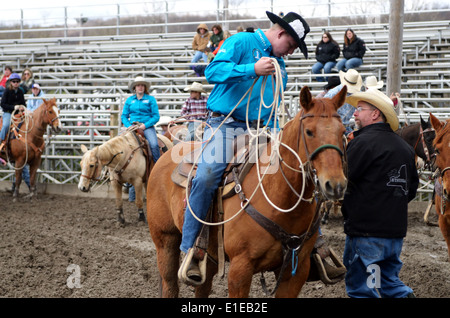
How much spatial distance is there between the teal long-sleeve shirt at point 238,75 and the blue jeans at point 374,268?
4.29ft

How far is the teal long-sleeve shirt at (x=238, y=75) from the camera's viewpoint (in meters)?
4.03

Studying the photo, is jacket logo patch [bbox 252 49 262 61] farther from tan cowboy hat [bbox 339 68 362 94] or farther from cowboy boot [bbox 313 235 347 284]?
tan cowboy hat [bbox 339 68 362 94]

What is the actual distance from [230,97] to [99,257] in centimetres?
400

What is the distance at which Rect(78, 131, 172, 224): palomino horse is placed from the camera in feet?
33.0

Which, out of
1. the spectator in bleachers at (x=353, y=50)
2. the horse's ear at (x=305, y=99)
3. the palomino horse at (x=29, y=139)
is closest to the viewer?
the horse's ear at (x=305, y=99)

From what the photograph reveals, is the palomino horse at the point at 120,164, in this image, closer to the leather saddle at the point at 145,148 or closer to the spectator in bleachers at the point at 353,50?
the leather saddle at the point at 145,148

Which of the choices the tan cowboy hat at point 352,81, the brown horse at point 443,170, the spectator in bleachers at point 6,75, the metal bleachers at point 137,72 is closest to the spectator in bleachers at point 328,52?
the metal bleachers at point 137,72

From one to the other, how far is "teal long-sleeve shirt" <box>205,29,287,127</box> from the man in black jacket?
842 millimetres

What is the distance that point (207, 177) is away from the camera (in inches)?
164

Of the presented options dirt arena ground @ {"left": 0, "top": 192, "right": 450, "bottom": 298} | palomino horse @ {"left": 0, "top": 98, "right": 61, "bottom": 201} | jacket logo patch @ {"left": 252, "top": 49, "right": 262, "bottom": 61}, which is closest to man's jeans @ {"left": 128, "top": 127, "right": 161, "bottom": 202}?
dirt arena ground @ {"left": 0, "top": 192, "right": 450, "bottom": 298}

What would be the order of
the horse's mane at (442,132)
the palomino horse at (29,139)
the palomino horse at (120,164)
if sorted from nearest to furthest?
1. the horse's mane at (442,132)
2. the palomino horse at (120,164)
3. the palomino horse at (29,139)

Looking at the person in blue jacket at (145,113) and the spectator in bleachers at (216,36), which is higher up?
the spectator in bleachers at (216,36)
